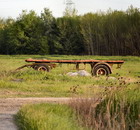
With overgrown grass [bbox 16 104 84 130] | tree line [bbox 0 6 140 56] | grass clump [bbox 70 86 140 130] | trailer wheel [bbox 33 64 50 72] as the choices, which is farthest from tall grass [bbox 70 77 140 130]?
tree line [bbox 0 6 140 56]

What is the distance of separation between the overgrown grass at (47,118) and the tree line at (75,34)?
41.2m

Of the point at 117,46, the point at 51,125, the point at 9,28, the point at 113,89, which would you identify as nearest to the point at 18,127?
the point at 51,125

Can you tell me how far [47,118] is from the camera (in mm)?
9227

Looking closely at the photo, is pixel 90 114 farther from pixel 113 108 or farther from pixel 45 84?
pixel 45 84

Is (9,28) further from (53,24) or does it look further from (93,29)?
(93,29)

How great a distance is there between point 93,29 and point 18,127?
49.9 metres

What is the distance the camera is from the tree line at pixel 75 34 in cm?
5403

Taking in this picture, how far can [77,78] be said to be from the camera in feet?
70.9

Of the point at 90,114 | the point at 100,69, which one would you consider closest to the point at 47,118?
the point at 90,114

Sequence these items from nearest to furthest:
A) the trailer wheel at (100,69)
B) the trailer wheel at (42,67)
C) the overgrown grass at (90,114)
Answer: the overgrown grass at (90,114) → the trailer wheel at (42,67) → the trailer wheel at (100,69)

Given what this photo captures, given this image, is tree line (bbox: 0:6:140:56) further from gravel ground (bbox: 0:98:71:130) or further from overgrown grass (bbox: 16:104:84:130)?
overgrown grass (bbox: 16:104:84:130)

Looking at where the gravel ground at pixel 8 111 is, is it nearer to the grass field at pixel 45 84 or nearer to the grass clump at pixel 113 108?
the grass clump at pixel 113 108

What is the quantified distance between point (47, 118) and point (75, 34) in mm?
52418

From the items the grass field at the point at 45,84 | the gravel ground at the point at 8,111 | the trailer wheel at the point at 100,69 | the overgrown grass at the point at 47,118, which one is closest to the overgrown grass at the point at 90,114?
the overgrown grass at the point at 47,118
